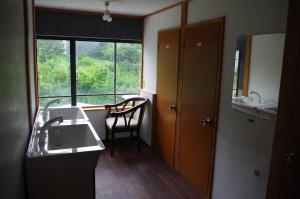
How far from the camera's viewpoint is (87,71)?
14.1 ft

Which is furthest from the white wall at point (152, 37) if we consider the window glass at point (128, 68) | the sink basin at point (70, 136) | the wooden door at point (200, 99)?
the sink basin at point (70, 136)

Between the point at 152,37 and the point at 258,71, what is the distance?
2.30 meters

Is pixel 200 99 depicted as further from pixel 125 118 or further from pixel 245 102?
pixel 125 118

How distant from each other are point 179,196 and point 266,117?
55.3 inches

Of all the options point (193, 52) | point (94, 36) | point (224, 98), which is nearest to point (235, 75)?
point (224, 98)

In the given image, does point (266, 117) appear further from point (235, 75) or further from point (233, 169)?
point (233, 169)

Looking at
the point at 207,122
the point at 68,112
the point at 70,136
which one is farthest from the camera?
the point at 68,112

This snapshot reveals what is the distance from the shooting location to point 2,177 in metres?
0.86

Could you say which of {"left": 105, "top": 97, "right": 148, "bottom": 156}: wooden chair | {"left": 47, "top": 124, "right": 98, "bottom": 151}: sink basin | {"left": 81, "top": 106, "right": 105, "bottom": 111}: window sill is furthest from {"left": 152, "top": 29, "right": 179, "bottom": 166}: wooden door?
{"left": 47, "top": 124, "right": 98, "bottom": 151}: sink basin

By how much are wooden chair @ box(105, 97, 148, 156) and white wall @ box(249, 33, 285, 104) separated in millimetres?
2095

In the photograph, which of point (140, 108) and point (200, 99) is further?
point (140, 108)

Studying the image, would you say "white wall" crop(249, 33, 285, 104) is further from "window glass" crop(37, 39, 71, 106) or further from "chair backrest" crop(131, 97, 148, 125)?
"window glass" crop(37, 39, 71, 106)

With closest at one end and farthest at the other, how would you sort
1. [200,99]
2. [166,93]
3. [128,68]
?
[200,99]
[166,93]
[128,68]

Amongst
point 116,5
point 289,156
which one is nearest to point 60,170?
point 289,156
